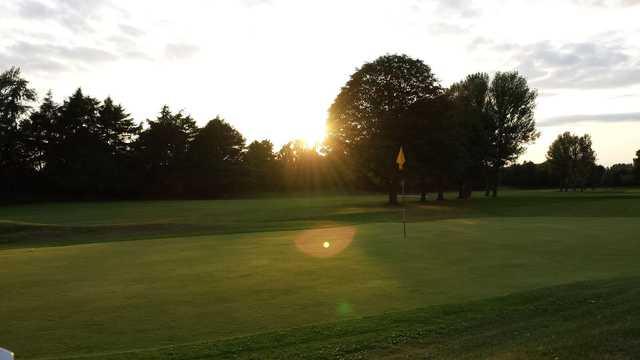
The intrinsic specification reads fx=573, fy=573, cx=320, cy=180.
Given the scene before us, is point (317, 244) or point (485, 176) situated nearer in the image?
point (317, 244)

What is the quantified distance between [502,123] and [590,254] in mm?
59012

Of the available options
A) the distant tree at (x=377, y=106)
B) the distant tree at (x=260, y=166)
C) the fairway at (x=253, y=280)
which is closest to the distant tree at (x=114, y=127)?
the distant tree at (x=260, y=166)

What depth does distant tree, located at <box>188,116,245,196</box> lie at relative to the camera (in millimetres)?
91938

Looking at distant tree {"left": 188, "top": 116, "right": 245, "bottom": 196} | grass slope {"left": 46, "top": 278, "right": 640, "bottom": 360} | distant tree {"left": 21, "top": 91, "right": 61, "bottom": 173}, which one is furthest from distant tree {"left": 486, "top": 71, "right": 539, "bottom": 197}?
grass slope {"left": 46, "top": 278, "right": 640, "bottom": 360}

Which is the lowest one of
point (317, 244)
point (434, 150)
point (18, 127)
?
point (317, 244)

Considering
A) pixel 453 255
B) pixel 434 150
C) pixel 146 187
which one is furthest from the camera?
pixel 146 187

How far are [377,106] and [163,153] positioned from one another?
44.3m

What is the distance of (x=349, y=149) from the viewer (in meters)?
56.1

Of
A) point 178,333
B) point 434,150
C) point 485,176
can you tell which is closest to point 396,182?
point 434,150

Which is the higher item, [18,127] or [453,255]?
[18,127]

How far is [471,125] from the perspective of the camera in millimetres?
63656

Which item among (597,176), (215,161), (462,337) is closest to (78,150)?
(215,161)

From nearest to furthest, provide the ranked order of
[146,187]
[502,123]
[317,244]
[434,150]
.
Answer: [317,244] → [434,150] → [502,123] → [146,187]

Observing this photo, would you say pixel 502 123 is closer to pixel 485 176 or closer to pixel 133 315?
pixel 485 176
